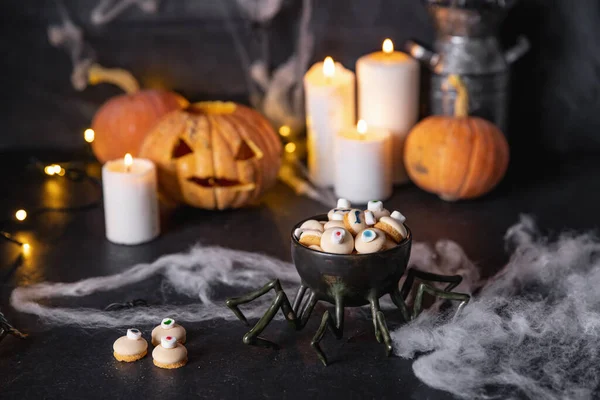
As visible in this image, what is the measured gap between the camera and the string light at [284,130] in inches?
71.3

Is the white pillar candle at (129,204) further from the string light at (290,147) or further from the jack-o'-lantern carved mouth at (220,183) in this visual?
the string light at (290,147)

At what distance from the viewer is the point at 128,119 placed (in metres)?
1.68

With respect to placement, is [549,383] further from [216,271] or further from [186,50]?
[186,50]

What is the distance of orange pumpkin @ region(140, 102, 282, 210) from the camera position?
4.94ft

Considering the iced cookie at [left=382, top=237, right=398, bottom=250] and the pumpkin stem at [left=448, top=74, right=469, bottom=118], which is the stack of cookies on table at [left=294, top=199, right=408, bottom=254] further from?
the pumpkin stem at [left=448, top=74, right=469, bottom=118]

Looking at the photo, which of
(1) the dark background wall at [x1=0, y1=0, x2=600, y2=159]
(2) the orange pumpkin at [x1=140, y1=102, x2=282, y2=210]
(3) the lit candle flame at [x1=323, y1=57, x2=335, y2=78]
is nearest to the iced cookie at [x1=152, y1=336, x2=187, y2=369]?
(2) the orange pumpkin at [x1=140, y1=102, x2=282, y2=210]

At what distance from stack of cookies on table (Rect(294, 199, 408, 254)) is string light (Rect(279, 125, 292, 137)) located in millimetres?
751

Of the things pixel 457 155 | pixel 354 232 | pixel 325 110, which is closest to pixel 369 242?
pixel 354 232

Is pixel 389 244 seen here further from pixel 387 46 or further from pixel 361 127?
pixel 387 46

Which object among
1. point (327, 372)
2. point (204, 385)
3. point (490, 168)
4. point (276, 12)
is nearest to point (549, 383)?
point (327, 372)

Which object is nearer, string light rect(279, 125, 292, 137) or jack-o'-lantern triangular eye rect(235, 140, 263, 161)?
jack-o'-lantern triangular eye rect(235, 140, 263, 161)

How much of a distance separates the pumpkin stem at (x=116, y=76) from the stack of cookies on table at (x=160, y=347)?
32.5 inches

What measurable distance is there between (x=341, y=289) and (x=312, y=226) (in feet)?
0.27

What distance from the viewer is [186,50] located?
1783 mm
